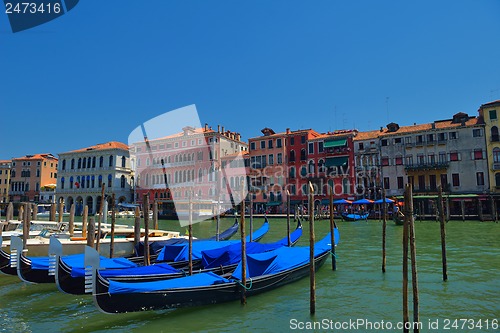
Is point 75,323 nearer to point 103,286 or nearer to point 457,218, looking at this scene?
point 103,286

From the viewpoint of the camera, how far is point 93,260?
195 inches

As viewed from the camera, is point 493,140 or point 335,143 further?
point 335,143

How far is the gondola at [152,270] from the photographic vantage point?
231 inches

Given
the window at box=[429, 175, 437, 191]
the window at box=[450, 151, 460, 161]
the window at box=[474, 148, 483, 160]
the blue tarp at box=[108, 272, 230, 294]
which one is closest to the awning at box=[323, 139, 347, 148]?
the window at box=[429, 175, 437, 191]

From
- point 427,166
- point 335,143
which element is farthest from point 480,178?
point 335,143

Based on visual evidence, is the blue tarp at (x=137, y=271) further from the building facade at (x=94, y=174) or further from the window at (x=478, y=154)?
the building facade at (x=94, y=174)

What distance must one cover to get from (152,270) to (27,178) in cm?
5015

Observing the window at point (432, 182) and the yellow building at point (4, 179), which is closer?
the window at point (432, 182)

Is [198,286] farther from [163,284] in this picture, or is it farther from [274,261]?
[274,261]

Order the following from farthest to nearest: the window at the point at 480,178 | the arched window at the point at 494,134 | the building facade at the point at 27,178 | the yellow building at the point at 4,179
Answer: the yellow building at the point at 4,179 < the building facade at the point at 27,178 < the window at the point at 480,178 < the arched window at the point at 494,134

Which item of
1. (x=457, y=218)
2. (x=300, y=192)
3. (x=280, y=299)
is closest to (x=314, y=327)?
(x=280, y=299)

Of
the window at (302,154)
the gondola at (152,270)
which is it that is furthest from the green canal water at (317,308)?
the window at (302,154)

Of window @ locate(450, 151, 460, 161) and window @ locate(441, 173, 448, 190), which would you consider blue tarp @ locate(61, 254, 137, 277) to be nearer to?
window @ locate(441, 173, 448, 190)

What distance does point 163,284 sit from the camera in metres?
5.64
